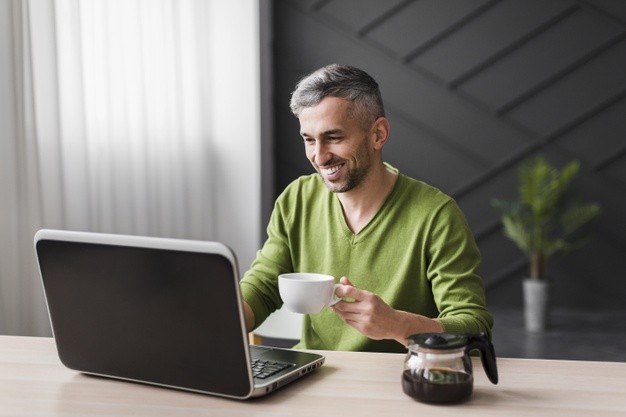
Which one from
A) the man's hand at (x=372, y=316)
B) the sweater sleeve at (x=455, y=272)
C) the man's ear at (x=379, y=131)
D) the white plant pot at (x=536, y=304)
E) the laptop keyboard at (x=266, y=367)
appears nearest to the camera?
the laptop keyboard at (x=266, y=367)

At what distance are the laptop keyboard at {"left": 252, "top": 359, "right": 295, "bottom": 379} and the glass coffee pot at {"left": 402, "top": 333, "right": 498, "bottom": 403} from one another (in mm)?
225

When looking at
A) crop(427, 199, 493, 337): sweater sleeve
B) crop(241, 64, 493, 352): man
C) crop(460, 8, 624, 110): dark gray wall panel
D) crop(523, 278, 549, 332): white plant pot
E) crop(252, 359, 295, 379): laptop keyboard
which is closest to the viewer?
crop(252, 359, 295, 379): laptop keyboard

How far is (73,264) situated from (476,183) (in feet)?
12.4

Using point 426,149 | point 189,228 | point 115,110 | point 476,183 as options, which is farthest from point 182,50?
point 476,183

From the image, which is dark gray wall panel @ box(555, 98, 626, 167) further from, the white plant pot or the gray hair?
the gray hair

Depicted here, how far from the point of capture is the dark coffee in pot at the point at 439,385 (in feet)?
4.04

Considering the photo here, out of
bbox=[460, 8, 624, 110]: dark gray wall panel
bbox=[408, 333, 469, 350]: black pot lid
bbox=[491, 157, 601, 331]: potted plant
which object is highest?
bbox=[460, 8, 624, 110]: dark gray wall panel

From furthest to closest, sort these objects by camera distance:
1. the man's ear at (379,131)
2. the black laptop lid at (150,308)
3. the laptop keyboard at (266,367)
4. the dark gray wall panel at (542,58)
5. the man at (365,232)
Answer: the dark gray wall panel at (542,58)
the man's ear at (379,131)
the man at (365,232)
the laptop keyboard at (266,367)
the black laptop lid at (150,308)

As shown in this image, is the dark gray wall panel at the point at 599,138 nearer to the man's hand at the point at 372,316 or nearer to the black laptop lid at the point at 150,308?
the man's hand at the point at 372,316

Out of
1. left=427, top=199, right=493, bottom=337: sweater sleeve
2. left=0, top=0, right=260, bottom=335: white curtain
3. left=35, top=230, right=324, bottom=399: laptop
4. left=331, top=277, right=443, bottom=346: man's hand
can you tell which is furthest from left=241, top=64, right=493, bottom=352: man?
left=0, top=0, right=260, bottom=335: white curtain

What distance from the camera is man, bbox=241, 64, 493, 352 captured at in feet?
6.00

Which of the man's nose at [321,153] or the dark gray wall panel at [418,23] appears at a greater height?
the dark gray wall panel at [418,23]

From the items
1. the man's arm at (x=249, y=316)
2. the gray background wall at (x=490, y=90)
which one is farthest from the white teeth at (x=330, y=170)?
the gray background wall at (x=490, y=90)

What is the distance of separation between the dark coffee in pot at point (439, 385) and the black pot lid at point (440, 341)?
Result: 0.04 m
